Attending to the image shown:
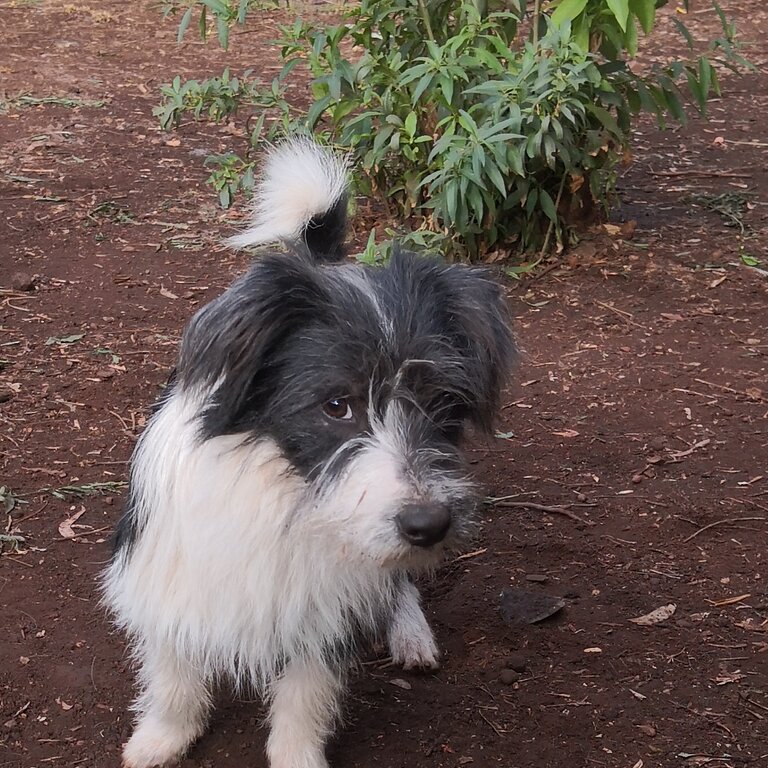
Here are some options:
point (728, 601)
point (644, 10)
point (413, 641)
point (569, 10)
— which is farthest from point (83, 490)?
point (644, 10)

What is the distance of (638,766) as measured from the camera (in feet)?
8.09

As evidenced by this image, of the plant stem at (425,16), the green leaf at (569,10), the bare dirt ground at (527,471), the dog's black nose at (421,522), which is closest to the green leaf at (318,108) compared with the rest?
the plant stem at (425,16)

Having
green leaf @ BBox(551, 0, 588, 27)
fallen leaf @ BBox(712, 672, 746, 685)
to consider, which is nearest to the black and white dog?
fallen leaf @ BBox(712, 672, 746, 685)

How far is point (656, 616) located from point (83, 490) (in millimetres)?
1771

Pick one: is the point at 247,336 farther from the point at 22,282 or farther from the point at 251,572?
the point at 22,282

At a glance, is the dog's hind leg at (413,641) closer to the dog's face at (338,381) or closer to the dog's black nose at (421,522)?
the dog's face at (338,381)

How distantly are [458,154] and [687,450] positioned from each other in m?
1.43

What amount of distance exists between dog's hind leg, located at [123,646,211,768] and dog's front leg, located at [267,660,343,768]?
0.20m

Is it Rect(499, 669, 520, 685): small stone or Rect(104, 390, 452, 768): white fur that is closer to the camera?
Rect(104, 390, 452, 768): white fur

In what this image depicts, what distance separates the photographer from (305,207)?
2.48m

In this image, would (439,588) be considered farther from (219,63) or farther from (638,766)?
(219,63)

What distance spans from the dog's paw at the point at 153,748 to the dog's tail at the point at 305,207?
117cm

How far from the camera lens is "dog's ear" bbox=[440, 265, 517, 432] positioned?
2109mm

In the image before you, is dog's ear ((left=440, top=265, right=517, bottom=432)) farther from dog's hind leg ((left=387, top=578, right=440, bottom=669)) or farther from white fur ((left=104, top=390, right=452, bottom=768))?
dog's hind leg ((left=387, top=578, right=440, bottom=669))
